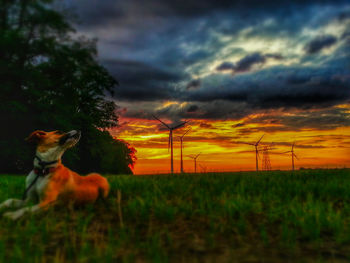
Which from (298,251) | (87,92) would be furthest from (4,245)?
(87,92)

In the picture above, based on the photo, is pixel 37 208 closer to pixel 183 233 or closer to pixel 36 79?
pixel 183 233

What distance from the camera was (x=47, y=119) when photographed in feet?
101

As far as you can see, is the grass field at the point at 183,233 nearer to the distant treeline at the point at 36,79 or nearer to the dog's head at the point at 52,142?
the dog's head at the point at 52,142

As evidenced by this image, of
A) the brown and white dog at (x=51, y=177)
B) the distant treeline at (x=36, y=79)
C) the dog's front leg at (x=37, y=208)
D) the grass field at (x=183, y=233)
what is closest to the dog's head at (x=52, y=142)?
the brown and white dog at (x=51, y=177)

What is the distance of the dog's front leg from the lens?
551cm

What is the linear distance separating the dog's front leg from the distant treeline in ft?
84.2

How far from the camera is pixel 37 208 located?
5578mm

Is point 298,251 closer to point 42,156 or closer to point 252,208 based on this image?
point 252,208

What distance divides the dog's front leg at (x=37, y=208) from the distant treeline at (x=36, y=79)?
2567 centimetres

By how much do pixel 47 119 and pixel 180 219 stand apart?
28411mm

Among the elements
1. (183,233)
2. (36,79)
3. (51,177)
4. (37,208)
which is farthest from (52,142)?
(36,79)

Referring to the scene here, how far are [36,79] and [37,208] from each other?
92.8 feet

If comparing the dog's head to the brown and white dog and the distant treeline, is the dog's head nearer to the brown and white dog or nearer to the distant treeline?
the brown and white dog

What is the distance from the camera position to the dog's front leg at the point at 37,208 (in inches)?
217
